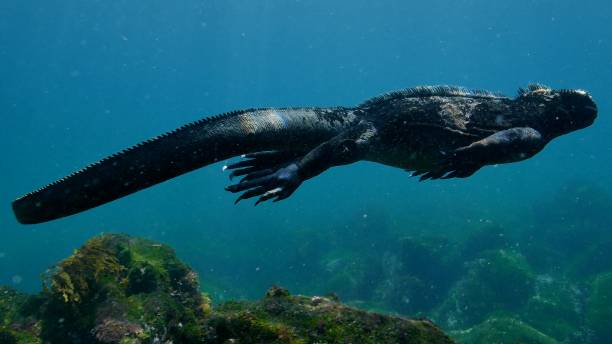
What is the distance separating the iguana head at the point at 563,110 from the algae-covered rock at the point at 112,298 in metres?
5.08

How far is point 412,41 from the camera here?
12288cm

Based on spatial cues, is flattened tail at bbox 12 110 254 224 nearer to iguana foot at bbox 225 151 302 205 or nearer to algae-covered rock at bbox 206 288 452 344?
iguana foot at bbox 225 151 302 205

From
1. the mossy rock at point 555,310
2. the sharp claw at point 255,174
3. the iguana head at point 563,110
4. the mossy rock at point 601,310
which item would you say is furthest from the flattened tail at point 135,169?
the mossy rock at point 601,310

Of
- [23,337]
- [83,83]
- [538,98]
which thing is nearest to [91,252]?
[23,337]

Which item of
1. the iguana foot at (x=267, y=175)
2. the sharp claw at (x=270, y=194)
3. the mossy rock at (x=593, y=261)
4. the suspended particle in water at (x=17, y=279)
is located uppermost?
the suspended particle in water at (x=17, y=279)

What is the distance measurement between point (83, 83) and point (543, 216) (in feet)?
385

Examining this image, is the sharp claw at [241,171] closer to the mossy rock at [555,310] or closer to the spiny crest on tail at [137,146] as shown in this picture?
the spiny crest on tail at [137,146]

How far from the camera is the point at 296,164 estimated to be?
404 cm

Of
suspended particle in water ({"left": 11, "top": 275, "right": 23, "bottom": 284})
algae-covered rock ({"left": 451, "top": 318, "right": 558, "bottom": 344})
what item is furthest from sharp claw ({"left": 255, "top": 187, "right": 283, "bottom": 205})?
suspended particle in water ({"left": 11, "top": 275, "right": 23, "bottom": 284})

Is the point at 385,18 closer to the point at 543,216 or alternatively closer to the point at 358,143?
the point at 543,216

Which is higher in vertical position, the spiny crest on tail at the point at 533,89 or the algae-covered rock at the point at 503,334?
the spiny crest on tail at the point at 533,89

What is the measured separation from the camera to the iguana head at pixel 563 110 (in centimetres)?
500

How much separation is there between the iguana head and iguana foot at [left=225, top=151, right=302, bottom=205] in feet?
9.87

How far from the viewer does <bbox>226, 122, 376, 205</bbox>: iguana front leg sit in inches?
148
